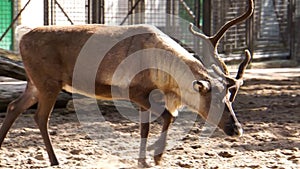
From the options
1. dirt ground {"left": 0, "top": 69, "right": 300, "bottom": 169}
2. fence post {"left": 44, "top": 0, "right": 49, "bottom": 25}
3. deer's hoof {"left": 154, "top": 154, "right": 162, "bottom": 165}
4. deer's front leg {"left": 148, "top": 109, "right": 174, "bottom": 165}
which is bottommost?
dirt ground {"left": 0, "top": 69, "right": 300, "bottom": 169}

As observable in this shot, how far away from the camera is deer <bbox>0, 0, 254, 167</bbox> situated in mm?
5633

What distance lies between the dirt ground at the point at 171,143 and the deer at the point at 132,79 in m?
0.25

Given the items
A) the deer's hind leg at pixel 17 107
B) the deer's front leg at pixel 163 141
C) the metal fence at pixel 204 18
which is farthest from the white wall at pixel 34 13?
the deer's front leg at pixel 163 141

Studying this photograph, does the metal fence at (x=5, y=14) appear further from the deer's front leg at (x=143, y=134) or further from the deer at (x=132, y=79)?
the deer's front leg at (x=143, y=134)

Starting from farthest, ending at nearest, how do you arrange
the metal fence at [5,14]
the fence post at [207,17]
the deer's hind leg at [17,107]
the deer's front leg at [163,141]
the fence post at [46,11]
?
the metal fence at [5,14] → the fence post at [207,17] → the fence post at [46,11] → the deer's hind leg at [17,107] → the deer's front leg at [163,141]

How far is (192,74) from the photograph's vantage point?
18.6 feet

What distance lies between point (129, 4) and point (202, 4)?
1961 mm

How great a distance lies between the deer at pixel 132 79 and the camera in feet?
18.5

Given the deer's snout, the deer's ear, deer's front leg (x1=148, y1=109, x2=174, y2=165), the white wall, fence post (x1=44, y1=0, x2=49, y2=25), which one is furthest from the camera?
the white wall

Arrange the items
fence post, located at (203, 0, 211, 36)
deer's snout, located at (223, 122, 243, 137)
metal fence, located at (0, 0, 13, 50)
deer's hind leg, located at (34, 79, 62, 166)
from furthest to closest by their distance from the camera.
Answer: metal fence, located at (0, 0, 13, 50) → fence post, located at (203, 0, 211, 36) → deer's hind leg, located at (34, 79, 62, 166) → deer's snout, located at (223, 122, 243, 137)

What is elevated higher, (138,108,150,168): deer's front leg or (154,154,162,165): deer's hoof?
(138,108,150,168): deer's front leg

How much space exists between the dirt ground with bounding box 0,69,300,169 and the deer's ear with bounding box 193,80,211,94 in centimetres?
64

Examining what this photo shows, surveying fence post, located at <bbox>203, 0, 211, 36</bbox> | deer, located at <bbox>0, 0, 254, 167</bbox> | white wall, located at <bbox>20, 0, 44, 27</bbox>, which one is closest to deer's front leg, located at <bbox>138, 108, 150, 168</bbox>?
deer, located at <bbox>0, 0, 254, 167</bbox>

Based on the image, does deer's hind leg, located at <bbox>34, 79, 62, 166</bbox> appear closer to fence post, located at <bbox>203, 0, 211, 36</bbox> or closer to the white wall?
fence post, located at <bbox>203, 0, 211, 36</bbox>
